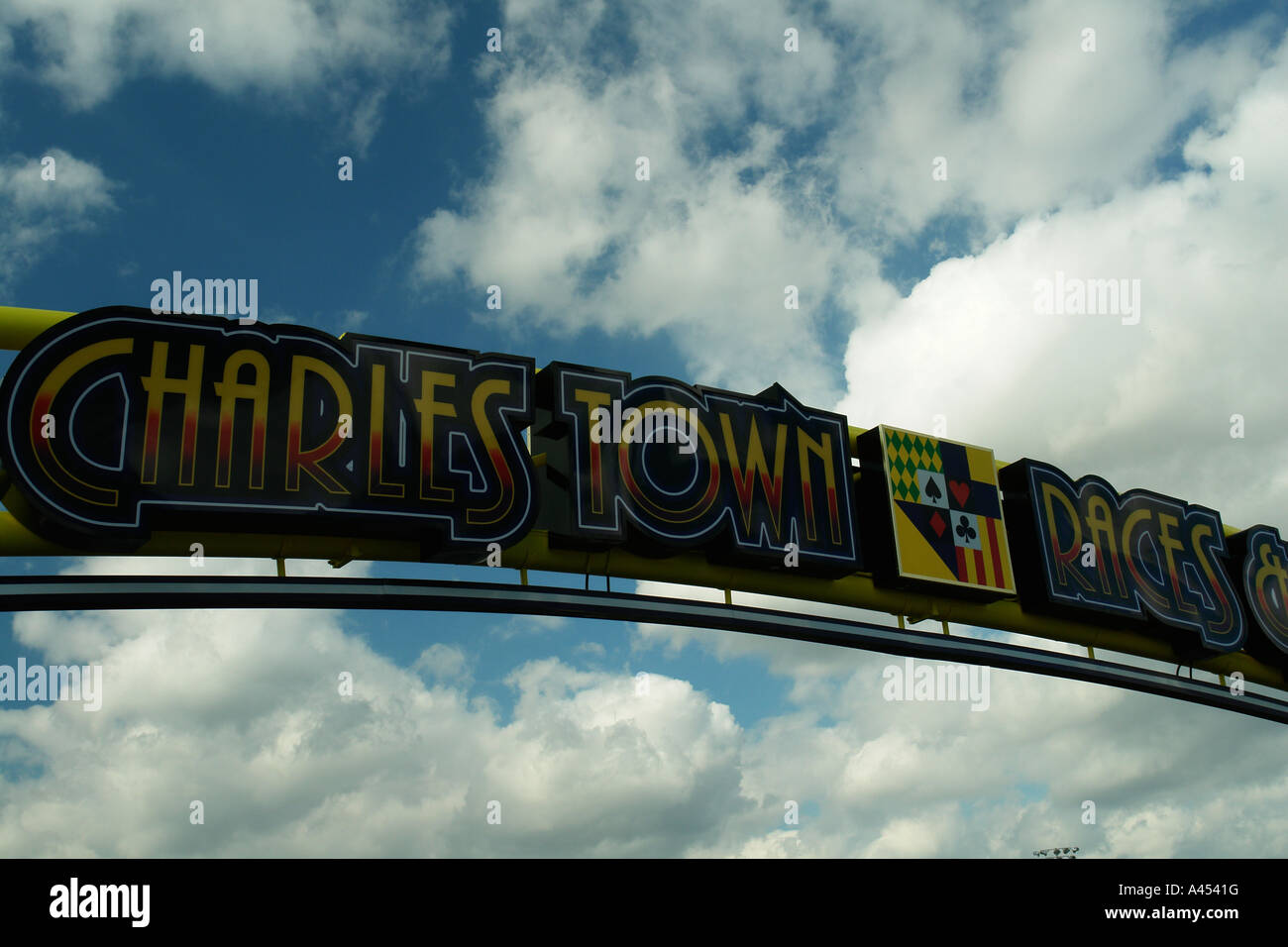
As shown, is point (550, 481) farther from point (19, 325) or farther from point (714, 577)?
point (19, 325)

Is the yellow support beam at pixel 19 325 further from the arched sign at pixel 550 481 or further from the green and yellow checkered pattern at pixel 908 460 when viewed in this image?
the green and yellow checkered pattern at pixel 908 460

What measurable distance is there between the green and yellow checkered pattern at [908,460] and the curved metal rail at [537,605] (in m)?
2.03

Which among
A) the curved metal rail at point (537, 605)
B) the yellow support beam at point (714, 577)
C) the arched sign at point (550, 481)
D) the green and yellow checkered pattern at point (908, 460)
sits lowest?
the curved metal rail at point (537, 605)

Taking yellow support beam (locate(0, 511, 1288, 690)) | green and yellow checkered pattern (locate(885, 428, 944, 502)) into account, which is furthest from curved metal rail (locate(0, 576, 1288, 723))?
green and yellow checkered pattern (locate(885, 428, 944, 502))

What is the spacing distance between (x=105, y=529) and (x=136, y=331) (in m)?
2.00

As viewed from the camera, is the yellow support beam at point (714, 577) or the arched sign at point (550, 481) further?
the yellow support beam at point (714, 577)

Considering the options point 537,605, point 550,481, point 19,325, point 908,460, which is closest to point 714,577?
point 550,481

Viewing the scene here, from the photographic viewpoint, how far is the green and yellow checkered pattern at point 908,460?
14.6m

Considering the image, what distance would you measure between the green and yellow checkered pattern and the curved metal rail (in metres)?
2.03

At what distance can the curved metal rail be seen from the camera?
31.8ft

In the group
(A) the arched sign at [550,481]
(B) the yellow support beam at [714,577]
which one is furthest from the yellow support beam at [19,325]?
(B) the yellow support beam at [714,577]

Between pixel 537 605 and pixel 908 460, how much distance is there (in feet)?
19.9

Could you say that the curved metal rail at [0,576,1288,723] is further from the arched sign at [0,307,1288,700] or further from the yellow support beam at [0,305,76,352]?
the yellow support beam at [0,305,76,352]

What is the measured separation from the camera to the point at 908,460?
14.9 meters
